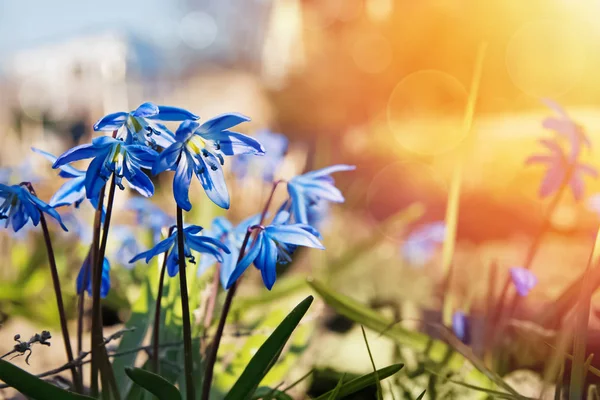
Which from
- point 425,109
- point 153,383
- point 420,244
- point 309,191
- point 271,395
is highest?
point 309,191

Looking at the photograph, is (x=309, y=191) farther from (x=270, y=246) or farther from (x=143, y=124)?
(x=143, y=124)

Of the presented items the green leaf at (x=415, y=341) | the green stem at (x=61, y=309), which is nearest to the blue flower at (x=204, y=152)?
the green stem at (x=61, y=309)

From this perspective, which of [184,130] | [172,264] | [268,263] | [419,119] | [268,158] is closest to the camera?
[184,130]

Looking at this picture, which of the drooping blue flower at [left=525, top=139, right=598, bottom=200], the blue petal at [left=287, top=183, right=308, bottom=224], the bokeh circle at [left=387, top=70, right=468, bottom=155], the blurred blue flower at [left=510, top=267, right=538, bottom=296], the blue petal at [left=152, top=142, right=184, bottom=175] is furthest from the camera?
the bokeh circle at [left=387, top=70, right=468, bottom=155]

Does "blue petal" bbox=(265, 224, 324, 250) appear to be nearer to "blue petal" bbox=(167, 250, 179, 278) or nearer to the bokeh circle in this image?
"blue petal" bbox=(167, 250, 179, 278)

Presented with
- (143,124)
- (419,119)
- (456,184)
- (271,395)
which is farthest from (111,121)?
(419,119)

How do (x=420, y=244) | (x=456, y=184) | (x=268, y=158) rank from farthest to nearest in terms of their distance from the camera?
(x=420, y=244)
(x=268, y=158)
(x=456, y=184)

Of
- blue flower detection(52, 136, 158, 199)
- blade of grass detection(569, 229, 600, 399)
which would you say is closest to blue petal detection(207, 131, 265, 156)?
blue flower detection(52, 136, 158, 199)
